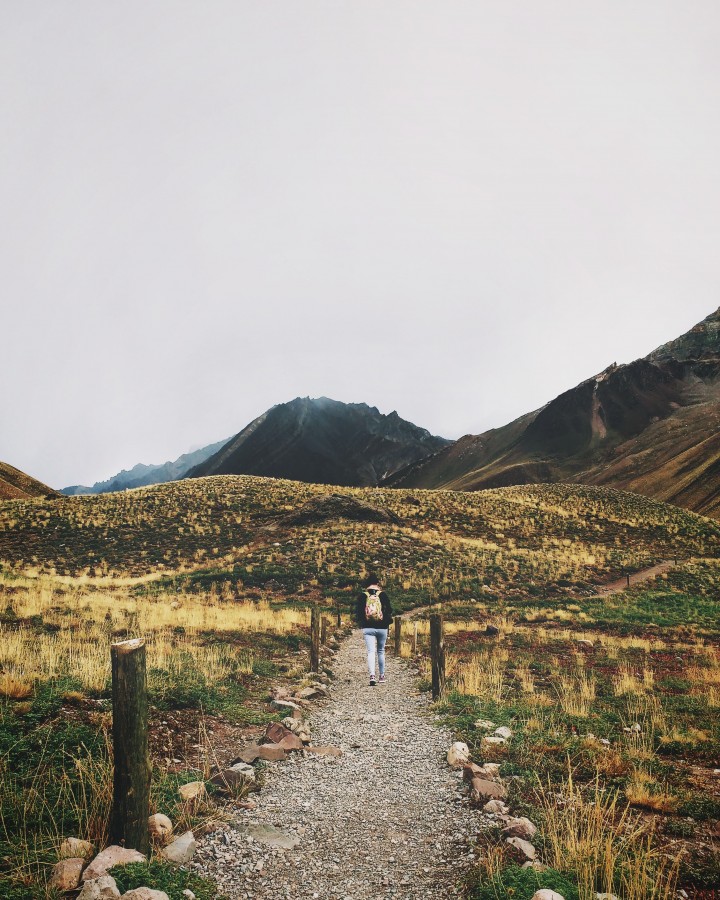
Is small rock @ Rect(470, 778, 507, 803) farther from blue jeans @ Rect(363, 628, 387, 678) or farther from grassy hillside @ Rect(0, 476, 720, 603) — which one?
grassy hillside @ Rect(0, 476, 720, 603)

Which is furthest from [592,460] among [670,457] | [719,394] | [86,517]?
[86,517]

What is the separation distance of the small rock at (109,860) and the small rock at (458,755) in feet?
14.7

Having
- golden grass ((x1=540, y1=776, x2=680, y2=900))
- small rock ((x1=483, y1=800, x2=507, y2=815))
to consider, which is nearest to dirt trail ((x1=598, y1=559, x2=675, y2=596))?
small rock ((x1=483, y1=800, x2=507, y2=815))

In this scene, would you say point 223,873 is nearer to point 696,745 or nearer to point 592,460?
point 696,745

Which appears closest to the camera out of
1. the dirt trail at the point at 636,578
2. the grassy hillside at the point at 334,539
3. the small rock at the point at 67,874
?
the small rock at the point at 67,874

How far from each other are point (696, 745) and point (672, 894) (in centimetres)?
465

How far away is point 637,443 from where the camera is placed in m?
158

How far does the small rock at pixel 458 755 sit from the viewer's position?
745 centimetres

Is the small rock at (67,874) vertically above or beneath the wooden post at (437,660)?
above

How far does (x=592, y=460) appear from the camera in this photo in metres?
167

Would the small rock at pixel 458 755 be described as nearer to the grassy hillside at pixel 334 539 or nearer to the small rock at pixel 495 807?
the small rock at pixel 495 807

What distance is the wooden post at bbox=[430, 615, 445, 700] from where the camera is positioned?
36.8ft

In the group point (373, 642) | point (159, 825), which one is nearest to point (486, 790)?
point (159, 825)

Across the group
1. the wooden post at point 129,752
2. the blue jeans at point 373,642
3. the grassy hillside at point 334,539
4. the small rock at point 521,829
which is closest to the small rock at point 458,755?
the small rock at point 521,829
